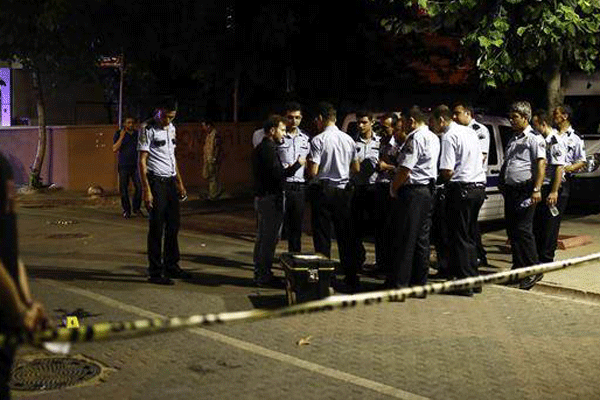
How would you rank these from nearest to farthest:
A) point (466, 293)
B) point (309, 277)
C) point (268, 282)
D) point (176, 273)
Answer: point (309, 277)
point (466, 293)
point (268, 282)
point (176, 273)

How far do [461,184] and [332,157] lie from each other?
1.38 meters

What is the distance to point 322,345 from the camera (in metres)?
6.84

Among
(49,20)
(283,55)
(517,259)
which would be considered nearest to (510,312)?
(517,259)

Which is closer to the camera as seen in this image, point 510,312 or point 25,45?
point 510,312

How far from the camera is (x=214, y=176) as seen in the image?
1809 centimetres

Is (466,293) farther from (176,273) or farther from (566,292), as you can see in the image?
(176,273)

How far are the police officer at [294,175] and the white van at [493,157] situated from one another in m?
3.04

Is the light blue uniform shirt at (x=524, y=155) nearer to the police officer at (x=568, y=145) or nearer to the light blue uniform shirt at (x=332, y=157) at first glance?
the police officer at (x=568, y=145)

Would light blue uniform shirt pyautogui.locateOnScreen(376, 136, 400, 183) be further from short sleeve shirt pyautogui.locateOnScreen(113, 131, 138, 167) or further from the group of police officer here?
short sleeve shirt pyautogui.locateOnScreen(113, 131, 138, 167)

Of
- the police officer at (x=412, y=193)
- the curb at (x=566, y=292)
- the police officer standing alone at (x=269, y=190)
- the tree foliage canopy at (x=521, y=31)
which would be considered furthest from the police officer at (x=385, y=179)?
the curb at (x=566, y=292)

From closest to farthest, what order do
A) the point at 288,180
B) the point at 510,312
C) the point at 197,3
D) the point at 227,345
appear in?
the point at 227,345 < the point at 510,312 < the point at 288,180 < the point at 197,3

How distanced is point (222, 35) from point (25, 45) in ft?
14.7

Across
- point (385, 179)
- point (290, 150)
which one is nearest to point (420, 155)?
point (385, 179)

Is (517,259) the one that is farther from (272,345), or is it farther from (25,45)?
(25,45)
